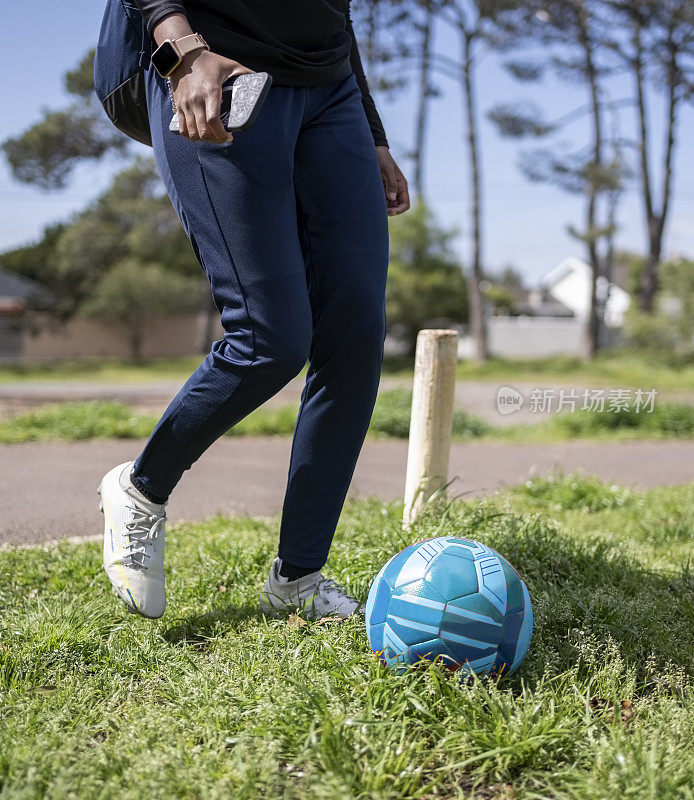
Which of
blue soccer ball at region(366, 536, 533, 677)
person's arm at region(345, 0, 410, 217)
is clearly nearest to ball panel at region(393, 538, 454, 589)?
blue soccer ball at region(366, 536, 533, 677)

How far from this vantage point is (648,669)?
1.85 m

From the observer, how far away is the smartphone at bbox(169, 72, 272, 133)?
158 cm

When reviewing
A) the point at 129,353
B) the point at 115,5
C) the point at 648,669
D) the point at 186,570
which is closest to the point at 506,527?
the point at 648,669

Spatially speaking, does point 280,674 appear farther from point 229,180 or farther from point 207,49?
point 207,49

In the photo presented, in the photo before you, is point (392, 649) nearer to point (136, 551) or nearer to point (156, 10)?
point (136, 551)

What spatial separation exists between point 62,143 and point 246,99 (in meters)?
24.0

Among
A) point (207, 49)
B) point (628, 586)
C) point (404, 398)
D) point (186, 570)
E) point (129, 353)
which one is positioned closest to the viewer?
point (207, 49)

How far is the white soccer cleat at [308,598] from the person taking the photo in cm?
202

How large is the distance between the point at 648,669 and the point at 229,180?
1527 mm

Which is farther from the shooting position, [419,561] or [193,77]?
[419,561]

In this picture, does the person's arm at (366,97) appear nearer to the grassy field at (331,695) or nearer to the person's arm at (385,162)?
the person's arm at (385,162)

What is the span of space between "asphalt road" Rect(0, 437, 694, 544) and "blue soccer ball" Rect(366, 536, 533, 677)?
1.24 metres

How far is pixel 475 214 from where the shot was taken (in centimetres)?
2262

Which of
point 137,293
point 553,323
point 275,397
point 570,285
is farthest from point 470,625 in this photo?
point 570,285
